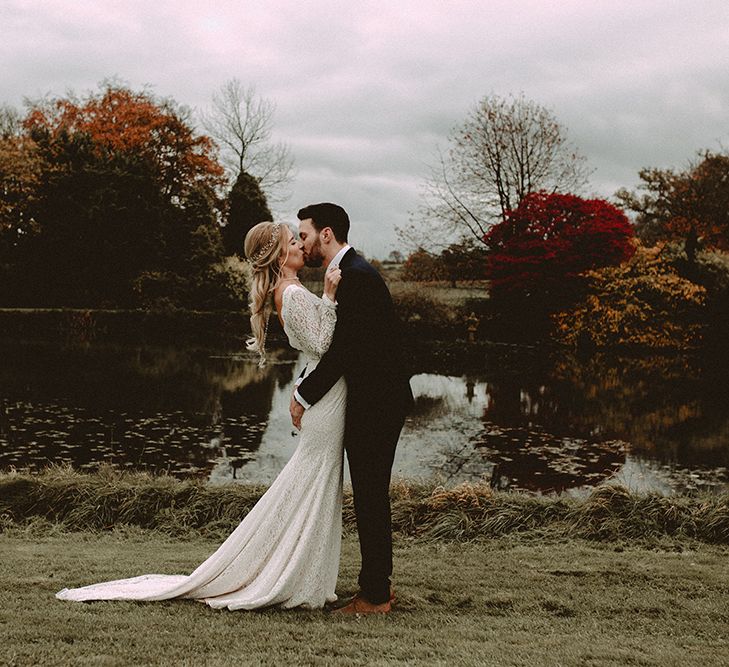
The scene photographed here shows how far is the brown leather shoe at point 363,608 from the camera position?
4207 mm

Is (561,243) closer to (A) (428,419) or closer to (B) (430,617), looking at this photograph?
(A) (428,419)

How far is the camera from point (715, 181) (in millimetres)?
36188

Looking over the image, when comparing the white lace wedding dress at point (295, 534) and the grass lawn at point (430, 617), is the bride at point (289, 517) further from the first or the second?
the grass lawn at point (430, 617)

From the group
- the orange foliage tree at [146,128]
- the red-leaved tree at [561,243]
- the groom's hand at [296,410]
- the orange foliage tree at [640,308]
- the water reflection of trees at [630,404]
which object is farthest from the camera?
the orange foliage tree at [146,128]

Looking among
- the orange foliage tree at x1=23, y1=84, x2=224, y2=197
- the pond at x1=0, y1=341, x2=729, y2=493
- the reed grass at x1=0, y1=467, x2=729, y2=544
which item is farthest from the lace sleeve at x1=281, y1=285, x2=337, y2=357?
the orange foliage tree at x1=23, y1=84, x2=224, y2=197

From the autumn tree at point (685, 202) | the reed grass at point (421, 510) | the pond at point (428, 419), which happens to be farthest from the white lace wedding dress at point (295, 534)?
the autumn tree at point (685, 202)

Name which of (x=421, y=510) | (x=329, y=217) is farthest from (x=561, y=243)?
(x=329, y=217)

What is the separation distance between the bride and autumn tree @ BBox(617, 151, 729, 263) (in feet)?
108

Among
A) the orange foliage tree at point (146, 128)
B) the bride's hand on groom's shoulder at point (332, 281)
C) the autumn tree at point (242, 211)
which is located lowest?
the bride's hand on groom's shoulder at point (332, 281)

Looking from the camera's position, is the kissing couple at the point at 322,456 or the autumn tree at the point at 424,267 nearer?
the kissing couple at the point at 322,456

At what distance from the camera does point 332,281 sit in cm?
423

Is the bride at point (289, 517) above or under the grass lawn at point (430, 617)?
above

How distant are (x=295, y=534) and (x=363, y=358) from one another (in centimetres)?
101

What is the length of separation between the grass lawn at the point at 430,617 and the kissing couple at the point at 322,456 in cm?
17
